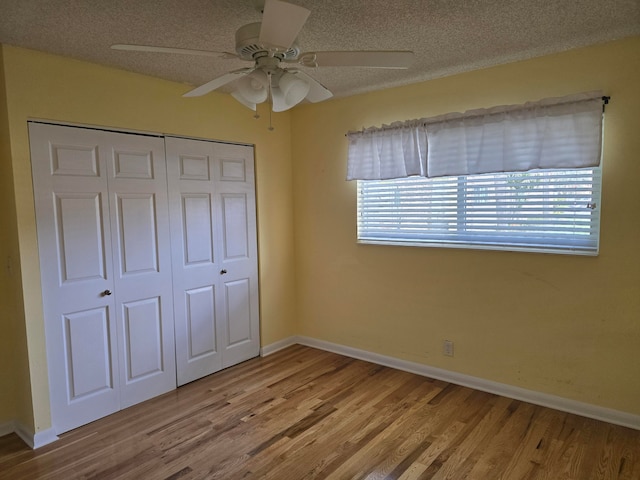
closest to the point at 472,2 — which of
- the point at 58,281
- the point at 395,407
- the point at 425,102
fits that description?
the point at 425,102

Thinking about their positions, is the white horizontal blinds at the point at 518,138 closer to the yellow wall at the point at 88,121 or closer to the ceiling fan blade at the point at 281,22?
the yellow wall at the point at 88,121

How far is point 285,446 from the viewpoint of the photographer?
2.48 meters

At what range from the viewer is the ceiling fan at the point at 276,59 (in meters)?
1.60

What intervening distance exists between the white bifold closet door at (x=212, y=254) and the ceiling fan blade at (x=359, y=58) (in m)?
1.71

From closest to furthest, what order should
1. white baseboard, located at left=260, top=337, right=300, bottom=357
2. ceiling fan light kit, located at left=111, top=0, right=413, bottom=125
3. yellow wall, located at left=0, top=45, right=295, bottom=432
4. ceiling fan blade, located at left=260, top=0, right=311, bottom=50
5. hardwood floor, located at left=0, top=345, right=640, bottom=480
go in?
ceiling fan blade, located at left=260, top=0, right=311, bottom=50 → ceiling fan light kit, located at left=111, top=0, right=413, bottom=125 → hardwood floor, located at left=0, top=345, right=640, bottom=480 → yellow wall, located at left=0, top=45, right=295, bottom=432 → white baseboard, located at left=260, top=337, right=300, bottom=357

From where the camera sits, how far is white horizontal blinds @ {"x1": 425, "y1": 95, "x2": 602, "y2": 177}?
255 centimetres

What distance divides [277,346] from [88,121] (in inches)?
99.0

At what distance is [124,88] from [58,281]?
1357 mm

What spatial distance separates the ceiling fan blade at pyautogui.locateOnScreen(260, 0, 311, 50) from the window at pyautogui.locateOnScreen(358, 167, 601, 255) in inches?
77.3

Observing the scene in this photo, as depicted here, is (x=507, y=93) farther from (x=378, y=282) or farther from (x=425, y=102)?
(x=378, y=282)

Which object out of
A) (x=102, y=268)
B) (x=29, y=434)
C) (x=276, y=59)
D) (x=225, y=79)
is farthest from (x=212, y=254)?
(x=276, y=59)

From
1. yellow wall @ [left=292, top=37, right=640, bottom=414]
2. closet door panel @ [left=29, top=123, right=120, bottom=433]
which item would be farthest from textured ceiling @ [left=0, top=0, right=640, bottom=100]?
closet door panel @ [left=29, top=123, right=120, bottom=433]

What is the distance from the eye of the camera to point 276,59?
74.1 inches

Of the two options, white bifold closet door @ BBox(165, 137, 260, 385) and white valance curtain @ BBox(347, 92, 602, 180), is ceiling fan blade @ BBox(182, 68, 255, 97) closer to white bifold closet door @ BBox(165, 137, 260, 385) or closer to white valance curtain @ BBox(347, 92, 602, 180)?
white bifold closet door @ BBox(165, 137, 260, 385)
